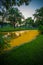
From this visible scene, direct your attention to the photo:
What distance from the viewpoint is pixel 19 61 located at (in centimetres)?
479

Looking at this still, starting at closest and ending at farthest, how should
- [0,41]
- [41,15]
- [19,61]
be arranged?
[19,61]
[0,41]
[41,15]

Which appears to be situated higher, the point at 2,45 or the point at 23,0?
the point at 23,0

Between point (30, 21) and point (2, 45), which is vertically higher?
point (2, 45)

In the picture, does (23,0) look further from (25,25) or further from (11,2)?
(25,25)

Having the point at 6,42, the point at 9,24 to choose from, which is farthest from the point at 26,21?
the point at 6,42

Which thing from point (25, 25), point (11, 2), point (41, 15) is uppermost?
point (11, 2)

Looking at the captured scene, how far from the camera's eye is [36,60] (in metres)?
4.88

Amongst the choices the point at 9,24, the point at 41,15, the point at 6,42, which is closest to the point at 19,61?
the point at 6,42

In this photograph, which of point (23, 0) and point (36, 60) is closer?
point (36, 60)

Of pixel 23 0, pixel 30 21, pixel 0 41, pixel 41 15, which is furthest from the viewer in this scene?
pixel 30 21

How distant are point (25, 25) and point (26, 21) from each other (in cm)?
119

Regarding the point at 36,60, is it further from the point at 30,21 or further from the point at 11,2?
the point at 30,21

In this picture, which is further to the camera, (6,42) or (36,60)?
(6,42)

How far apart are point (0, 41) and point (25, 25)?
117 ft
